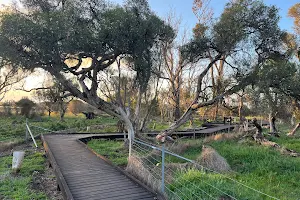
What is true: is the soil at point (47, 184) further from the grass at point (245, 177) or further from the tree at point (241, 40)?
the tree at point (241, 40)

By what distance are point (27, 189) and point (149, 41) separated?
5786 mm

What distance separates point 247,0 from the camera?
11.1m

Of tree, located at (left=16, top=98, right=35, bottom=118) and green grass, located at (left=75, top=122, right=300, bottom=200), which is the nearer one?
green grass, located at (left=75, top=122, right=300, bottom=200)

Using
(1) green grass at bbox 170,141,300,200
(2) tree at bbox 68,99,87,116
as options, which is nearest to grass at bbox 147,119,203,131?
(1) green grass at bbox 170,141,300,200

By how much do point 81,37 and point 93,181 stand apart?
416 cm

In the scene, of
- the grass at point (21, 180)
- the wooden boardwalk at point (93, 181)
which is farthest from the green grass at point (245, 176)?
the grass at point (21, 180)

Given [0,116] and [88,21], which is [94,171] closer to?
[88,21]

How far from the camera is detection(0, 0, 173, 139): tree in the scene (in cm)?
756

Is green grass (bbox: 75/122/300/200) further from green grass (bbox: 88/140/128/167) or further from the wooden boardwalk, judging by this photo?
the wooden boardwalk

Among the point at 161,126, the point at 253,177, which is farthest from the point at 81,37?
the point at 161,126

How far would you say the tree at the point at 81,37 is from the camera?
7.56 meters

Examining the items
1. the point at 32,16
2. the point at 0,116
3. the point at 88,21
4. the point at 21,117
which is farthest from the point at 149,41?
the point at 0,116

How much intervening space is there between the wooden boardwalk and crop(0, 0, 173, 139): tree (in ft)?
8.02

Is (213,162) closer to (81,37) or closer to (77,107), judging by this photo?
(81,37)
